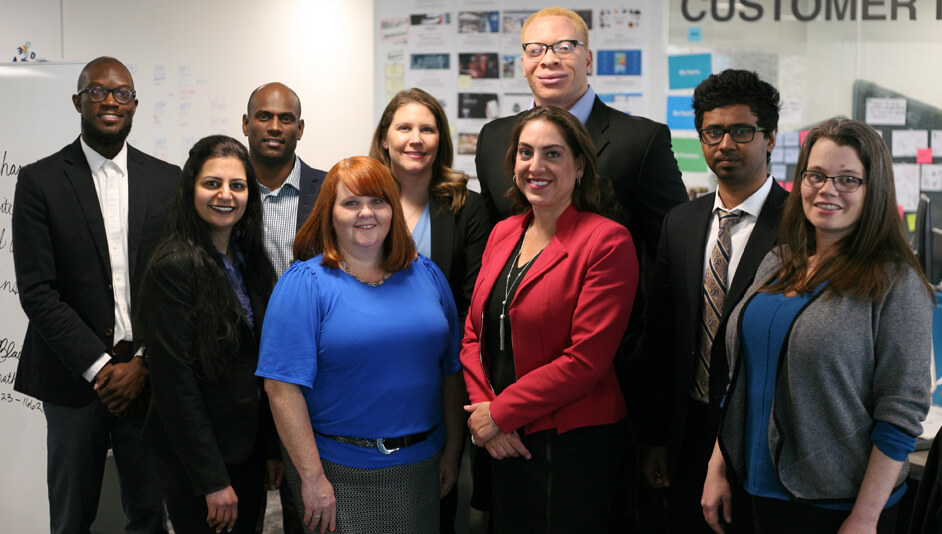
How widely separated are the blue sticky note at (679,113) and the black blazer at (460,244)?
2.30 m

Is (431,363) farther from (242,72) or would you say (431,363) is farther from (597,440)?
(242,72)

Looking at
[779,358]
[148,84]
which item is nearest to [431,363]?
[779,358]

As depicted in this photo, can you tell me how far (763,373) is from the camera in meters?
1.77

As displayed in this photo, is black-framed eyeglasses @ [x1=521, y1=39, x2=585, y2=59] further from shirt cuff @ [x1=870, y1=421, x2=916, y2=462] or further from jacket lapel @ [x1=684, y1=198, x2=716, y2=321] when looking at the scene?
shirt cuff @ [x1=870, y1=421, x2=916, y2=462]

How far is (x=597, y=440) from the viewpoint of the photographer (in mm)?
2037

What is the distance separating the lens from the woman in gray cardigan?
1619 millimetres

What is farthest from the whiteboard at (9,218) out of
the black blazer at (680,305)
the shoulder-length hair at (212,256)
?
the black blazer at (680,305)

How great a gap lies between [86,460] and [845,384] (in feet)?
7.66

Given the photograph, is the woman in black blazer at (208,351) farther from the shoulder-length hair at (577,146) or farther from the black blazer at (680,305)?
the black blazer at (680,305)

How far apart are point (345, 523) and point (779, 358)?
1190 millimetres

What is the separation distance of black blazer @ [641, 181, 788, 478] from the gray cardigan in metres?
0.28

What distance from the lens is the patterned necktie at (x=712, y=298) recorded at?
2.10 meters

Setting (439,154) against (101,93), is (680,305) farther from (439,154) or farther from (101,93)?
(101,93)

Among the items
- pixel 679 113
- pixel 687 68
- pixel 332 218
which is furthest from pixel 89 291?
pixel 687 68
